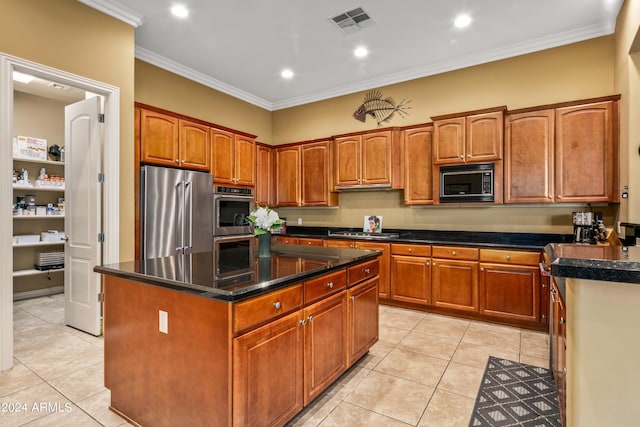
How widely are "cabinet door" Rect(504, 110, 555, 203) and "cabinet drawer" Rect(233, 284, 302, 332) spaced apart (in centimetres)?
311

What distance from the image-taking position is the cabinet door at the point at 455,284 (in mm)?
3752

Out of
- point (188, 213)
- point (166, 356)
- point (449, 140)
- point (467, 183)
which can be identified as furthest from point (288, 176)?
point (166, 356)

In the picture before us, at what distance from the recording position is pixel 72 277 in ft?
11.6

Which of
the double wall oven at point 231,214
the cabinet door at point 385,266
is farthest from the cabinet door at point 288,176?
the cabinet door at point 385,266

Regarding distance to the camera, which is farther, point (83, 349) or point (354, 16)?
point (354, 16)

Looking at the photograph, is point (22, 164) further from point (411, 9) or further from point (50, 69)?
point (411, 9)

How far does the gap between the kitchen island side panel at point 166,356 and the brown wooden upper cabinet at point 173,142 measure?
7.40 feet

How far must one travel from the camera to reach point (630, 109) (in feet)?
9.34

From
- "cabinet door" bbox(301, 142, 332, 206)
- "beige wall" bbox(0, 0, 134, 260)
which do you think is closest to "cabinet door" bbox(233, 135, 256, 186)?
"cabinet door" bbox(301, 142, 332, 206)

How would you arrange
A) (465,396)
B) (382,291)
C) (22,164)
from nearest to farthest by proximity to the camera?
1. (465,396)
2. (382,291)
3. (22,164)

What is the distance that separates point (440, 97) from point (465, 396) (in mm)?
3712

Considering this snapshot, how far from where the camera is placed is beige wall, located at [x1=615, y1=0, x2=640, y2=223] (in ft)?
8.86

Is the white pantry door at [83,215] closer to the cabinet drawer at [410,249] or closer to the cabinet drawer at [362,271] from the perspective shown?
the cabinet drawer at [362,271]

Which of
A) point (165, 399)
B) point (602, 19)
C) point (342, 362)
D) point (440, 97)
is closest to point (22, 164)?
point (165, 399)
